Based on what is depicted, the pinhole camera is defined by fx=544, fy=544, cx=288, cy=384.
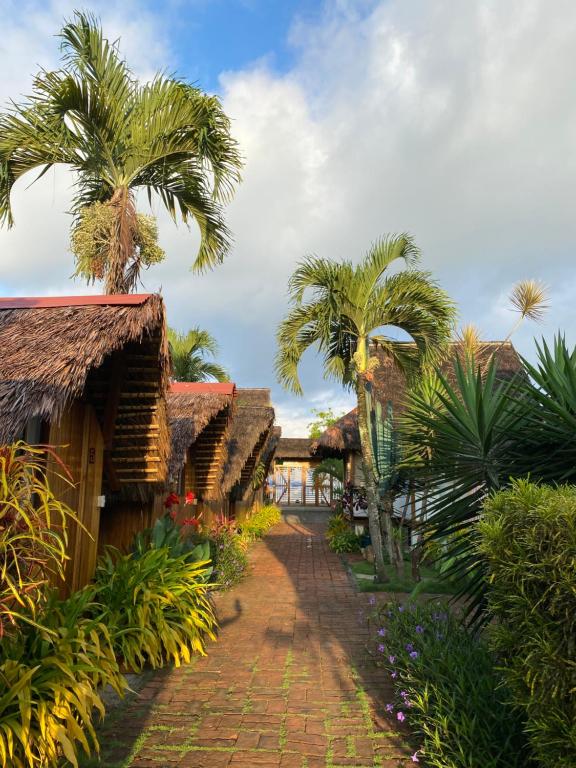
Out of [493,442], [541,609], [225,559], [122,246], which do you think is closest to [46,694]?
[541,609]

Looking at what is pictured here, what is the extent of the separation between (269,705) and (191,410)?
4556 mm

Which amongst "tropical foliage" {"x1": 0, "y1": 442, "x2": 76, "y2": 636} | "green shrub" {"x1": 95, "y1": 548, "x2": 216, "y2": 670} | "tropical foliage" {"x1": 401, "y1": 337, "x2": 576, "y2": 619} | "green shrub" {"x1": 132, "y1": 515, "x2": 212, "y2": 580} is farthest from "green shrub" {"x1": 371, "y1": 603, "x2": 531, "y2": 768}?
"green shrub" {"x1": 132, "y1": 515, "x2": 212, "y2": 580}

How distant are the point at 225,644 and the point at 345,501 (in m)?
8.24

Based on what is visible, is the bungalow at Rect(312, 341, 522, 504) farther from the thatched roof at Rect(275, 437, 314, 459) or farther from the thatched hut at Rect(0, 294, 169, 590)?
the thatched roof at Rect(275, 437, 314, 459)

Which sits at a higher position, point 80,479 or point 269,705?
point 80,479

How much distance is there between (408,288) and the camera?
27.4 ft

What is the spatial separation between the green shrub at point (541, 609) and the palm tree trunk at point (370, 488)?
5785 millimetres

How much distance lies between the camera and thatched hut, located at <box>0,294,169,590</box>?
363 cm

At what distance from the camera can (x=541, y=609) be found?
7.32ft

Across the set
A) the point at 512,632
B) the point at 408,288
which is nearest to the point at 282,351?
the point at 408,288

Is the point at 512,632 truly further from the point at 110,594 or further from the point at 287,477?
the point at 287,477

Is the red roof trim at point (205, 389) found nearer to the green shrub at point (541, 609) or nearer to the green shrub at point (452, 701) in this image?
the green shrub at point (452, 701)

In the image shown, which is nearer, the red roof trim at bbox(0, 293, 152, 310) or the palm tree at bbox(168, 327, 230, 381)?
the red roof trim at bbox(0, 293, 152, 310)

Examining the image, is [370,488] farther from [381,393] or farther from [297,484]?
[297,484]
